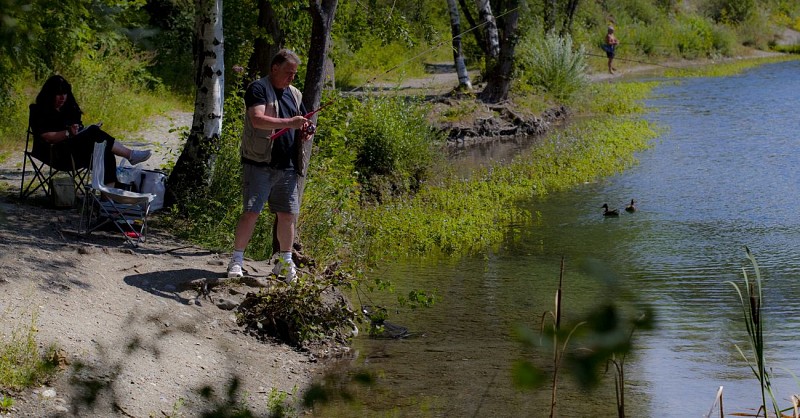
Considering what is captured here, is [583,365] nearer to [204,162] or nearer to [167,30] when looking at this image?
[204,162]

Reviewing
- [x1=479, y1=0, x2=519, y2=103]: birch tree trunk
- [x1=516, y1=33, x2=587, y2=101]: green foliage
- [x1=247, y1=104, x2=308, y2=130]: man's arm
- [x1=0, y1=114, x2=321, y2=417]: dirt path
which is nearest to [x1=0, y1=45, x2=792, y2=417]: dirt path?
[x1=0, y1=114, x2=321, y2=417]: dirt path

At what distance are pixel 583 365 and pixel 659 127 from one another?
20024 millimetres

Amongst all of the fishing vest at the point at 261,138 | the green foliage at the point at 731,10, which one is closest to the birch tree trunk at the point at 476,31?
the fishing vest at the point at 261,138

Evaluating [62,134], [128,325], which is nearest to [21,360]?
[128,325]

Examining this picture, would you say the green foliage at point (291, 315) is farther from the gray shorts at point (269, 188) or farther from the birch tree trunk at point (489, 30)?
the birch tree trunk at point (489, 30)

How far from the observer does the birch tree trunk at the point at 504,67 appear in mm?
22016

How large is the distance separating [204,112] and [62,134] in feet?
4.41

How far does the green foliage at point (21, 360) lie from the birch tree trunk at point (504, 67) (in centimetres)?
1717

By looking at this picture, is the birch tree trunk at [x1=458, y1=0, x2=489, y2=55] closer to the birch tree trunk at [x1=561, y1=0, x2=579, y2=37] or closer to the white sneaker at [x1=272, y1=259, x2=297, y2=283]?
the birch tree trunk at [x1=561, y1=0, x2=579, y2=37]

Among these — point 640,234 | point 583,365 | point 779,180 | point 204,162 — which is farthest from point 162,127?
point 583,365

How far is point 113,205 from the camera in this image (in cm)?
843

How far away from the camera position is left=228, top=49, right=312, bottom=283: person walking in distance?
740 centimetres

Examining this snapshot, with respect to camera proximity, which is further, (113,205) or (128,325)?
(113,205)

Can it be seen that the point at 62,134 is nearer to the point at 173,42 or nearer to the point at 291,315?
the point at 291,315
